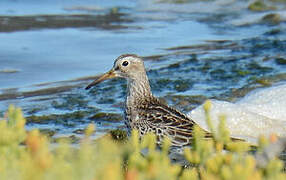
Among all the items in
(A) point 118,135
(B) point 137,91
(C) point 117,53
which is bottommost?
(A) point 118,135

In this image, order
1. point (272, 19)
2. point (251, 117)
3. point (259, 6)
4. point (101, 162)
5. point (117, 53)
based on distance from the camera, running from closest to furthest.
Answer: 1. point (101, 162)
2. point (251, 117)
3. point (117, 53)
4. point (272, 19)
5. point (259, 6)

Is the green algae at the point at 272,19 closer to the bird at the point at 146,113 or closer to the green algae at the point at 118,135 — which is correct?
the green algae at the point at 118,135

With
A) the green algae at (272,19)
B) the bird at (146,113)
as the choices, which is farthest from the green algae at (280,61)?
the bird at (146,113)

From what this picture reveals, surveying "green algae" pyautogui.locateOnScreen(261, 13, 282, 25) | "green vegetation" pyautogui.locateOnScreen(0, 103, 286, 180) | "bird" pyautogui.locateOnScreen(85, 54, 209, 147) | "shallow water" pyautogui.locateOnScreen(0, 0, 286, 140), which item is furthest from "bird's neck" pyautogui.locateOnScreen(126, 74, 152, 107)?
"green algae" pyautogui.locateOnScreen(261, 13, 282, 25)

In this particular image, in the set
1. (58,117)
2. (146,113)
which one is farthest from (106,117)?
(146,113)

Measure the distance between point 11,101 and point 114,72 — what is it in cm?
249

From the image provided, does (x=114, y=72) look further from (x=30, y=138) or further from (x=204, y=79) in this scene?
(x=30, y=138)

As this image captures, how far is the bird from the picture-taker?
6223 mm

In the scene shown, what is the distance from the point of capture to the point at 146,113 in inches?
256

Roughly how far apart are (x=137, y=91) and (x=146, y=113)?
0.54m

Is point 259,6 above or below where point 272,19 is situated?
above

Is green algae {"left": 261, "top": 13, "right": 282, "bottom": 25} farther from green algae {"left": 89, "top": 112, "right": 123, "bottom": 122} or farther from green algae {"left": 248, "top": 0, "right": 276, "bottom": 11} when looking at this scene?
green algae {"left": 89, "top": 112, "right": 123, "bottom": 122}

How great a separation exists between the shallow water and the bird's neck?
96 centimetres

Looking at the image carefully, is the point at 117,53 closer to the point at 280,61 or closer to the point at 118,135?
the point at 280,61
